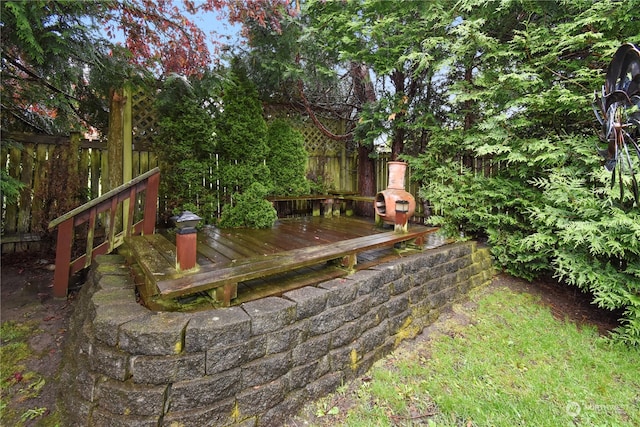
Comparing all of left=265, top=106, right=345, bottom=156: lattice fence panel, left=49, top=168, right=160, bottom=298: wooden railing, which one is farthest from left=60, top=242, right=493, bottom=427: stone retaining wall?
left=265, top=106, right=345, bottom=156: lattice fence panel

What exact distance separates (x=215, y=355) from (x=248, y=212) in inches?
106

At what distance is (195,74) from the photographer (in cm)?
374

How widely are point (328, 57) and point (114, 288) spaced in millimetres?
4826

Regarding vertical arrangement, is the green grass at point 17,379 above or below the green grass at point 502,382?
above

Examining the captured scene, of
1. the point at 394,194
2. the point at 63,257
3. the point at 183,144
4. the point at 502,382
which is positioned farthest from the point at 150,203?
the point at 502,382

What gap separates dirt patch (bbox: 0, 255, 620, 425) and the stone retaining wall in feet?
0.68

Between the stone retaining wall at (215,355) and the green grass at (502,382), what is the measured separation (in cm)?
26

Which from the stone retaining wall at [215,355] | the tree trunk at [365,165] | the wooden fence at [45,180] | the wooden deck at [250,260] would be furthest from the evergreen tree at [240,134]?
the tree trunk at [365,165]

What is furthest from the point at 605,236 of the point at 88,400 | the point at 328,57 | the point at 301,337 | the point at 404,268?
the point at 328,57

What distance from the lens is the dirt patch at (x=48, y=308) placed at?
2.08 metres

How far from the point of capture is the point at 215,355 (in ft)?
5.15

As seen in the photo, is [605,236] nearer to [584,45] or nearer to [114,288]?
[584,45]

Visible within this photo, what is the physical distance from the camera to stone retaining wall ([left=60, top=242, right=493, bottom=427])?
145 centimetres

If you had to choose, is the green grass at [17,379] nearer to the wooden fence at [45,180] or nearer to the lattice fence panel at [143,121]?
the wooden fence at [45,180]
